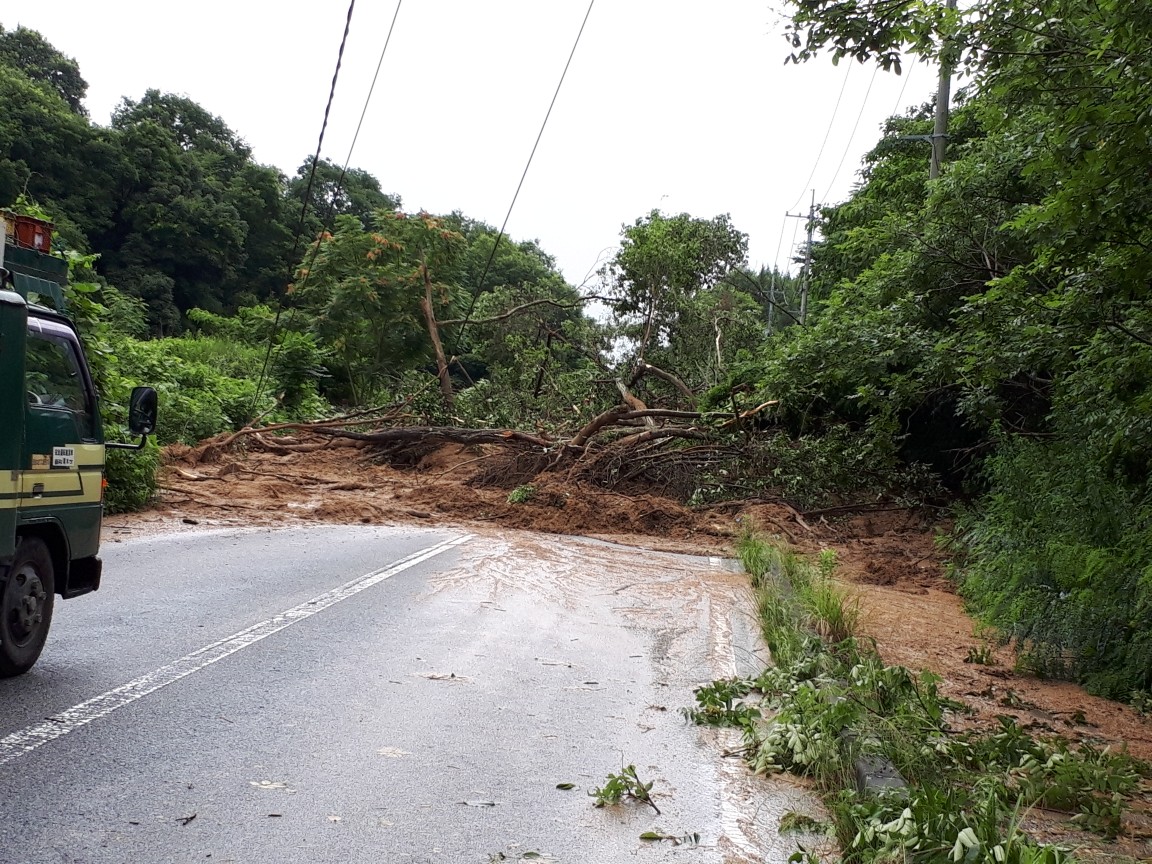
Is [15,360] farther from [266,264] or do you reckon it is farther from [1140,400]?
[266,264]

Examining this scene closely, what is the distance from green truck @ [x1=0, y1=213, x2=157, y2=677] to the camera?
16.3 feet

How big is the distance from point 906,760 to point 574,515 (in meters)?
11.4

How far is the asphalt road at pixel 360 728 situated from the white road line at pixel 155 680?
0.06 feet

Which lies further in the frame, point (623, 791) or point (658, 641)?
point (658, 641)

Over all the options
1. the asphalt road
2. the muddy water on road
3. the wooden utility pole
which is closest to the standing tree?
the wooden utility pole

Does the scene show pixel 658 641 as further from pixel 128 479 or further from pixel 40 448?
pixel 128 479

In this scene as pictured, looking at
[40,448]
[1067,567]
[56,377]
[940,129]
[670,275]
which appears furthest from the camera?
[670,275]

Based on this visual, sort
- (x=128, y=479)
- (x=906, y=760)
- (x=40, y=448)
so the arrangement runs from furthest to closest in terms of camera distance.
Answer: (x=128, y=479), (x=40, y=448), (x=906, y=760)

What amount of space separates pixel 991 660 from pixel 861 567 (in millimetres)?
5517

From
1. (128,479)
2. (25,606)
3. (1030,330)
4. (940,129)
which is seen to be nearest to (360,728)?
(25,606)

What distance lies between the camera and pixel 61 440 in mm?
5652

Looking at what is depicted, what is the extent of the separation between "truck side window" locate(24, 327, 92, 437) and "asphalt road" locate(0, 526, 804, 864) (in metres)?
1.49

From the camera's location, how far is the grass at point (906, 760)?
11.6 feet

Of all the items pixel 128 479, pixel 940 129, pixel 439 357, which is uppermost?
pixel 940 129
